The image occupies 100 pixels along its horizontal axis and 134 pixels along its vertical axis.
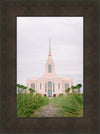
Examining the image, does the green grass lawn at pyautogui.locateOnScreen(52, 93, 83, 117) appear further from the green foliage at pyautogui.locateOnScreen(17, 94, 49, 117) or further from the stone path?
the green foliage at pyautogui.locateOnScreen(17, 94, 49, 117)

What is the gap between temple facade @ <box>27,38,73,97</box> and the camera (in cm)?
227

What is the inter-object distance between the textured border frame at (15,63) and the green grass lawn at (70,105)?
119 mm

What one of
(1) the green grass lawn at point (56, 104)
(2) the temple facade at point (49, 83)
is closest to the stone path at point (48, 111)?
(1) the green grass lawn at point (56, 104)

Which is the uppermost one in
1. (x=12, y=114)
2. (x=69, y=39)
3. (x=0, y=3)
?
(x=0, y=3)

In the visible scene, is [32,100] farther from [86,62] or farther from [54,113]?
[86,62]

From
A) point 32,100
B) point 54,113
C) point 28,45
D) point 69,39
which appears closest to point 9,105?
point 32,100

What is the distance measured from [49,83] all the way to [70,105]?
0.50 metres

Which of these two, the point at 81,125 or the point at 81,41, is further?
the point at 81,41

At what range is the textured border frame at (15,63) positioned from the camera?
6.27ft

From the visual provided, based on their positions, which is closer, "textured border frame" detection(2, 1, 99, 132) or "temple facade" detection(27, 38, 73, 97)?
"textured border frame" detection(2, 1, 99, 132)

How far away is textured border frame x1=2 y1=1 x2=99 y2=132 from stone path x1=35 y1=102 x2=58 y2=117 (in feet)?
0.43

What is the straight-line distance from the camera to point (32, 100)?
2.24 m

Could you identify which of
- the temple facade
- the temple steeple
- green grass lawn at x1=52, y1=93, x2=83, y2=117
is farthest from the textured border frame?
the temple steeple

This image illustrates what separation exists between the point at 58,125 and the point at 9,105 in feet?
1.99
